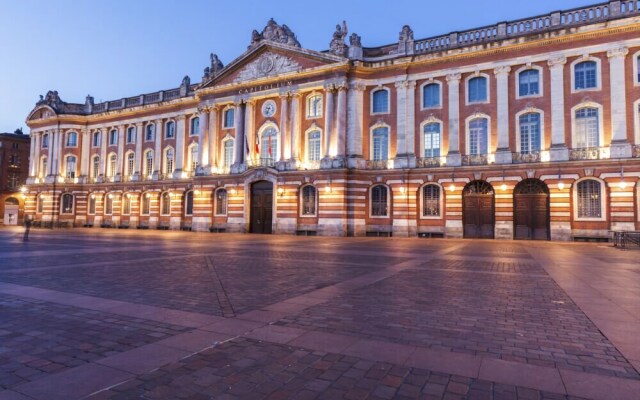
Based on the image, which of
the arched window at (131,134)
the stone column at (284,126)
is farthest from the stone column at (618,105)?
the arched window at (131,134)

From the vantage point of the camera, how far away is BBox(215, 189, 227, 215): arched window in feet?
125

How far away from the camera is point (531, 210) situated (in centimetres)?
2844

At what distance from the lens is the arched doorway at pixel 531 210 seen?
28031 mm

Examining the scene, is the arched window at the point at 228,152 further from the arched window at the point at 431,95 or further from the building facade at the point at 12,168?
the building facade at the point at 12,168

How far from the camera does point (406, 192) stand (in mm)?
31484

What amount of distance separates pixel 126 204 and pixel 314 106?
1047 inches

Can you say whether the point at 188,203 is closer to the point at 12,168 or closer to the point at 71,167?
the point at 71,167

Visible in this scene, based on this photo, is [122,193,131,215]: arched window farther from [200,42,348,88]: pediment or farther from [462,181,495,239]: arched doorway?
[462,181,495,239]: arched doorway

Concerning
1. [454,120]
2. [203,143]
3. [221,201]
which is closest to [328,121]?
[454,120]

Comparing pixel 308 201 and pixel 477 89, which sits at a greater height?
pixel 477 89

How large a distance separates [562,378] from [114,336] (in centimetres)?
503

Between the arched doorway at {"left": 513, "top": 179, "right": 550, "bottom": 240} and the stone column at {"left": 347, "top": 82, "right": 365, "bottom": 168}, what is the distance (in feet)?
38.9

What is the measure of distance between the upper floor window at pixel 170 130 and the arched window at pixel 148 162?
3.07m

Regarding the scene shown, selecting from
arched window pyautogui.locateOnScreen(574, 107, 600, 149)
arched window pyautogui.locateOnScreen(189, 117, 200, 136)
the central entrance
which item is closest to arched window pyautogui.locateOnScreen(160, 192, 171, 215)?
arched window pyautogui.locateOnScreen(189, 117, 200, 136)
